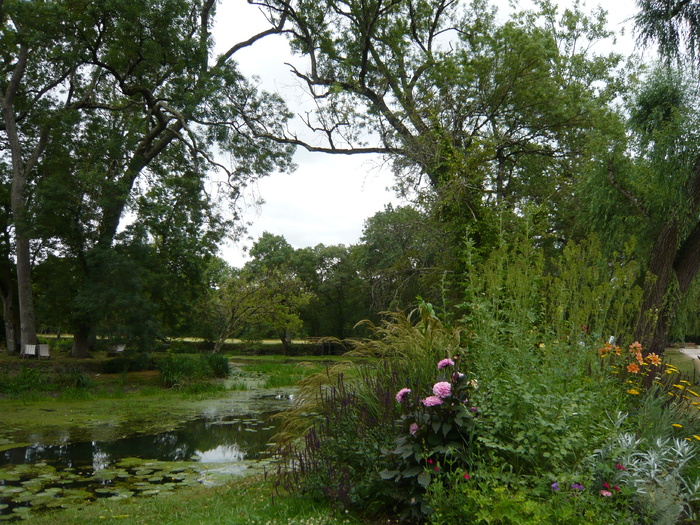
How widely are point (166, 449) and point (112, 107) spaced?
35.4 ft

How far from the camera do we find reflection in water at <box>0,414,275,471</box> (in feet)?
23.2

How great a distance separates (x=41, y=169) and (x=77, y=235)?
8.80ft

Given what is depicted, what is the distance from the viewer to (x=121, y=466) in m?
6.72

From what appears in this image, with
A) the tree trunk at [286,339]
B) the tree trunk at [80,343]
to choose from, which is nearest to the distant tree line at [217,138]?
the tree trunk at [80,343]

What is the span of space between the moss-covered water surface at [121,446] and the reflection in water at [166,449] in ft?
0.04

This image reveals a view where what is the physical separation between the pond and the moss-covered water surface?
0.03ft

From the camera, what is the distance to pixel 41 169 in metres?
15.2

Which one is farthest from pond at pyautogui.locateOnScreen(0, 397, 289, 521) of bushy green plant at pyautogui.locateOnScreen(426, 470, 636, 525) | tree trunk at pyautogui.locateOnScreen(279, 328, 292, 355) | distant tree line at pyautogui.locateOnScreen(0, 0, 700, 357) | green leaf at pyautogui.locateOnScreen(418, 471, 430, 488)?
tree trunk at pyautogui.locateOnScreen(279, 328, 292, 355)

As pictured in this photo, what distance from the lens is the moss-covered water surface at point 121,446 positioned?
5691mm

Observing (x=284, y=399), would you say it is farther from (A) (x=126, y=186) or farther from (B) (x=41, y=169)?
(B) (x=41, y=169)

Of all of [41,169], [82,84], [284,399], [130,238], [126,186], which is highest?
[82,84]

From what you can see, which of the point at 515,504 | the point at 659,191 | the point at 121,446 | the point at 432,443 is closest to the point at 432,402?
the point at 432,443

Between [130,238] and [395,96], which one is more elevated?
[395,96]

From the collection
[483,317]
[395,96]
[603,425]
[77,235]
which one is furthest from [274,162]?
[603,425]
